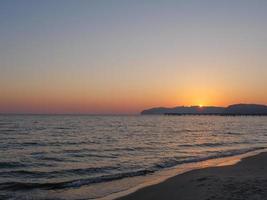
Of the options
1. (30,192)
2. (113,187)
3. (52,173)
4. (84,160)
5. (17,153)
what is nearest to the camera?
(30,192)

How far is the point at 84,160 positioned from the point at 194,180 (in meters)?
10.4

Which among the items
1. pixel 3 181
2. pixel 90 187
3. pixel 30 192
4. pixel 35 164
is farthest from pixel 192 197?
pixel 35 164

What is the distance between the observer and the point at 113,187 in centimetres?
1600

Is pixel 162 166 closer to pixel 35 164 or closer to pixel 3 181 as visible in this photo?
pixel 35 164

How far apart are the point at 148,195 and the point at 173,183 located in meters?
2.72

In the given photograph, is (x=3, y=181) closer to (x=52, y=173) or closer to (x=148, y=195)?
(x=52, y=173)

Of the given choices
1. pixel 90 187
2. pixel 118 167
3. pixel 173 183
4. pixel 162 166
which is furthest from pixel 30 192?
pixel 162 166

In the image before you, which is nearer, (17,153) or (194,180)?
(194,180)

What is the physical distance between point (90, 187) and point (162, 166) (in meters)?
7.51

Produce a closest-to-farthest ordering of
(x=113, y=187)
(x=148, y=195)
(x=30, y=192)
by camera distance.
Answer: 1. (x=148, y=195)
2. (x=30, y=192)
3. (x=113, y=187)

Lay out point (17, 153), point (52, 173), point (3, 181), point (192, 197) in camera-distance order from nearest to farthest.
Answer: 1. point (192, 197)
2. point (3, 181)
3. point (52, 173)
4. point (17, 153)

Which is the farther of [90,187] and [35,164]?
[35,164]

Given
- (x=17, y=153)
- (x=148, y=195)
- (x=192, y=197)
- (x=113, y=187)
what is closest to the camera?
(x=192, y=197)

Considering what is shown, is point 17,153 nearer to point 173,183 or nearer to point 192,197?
point 173,183
